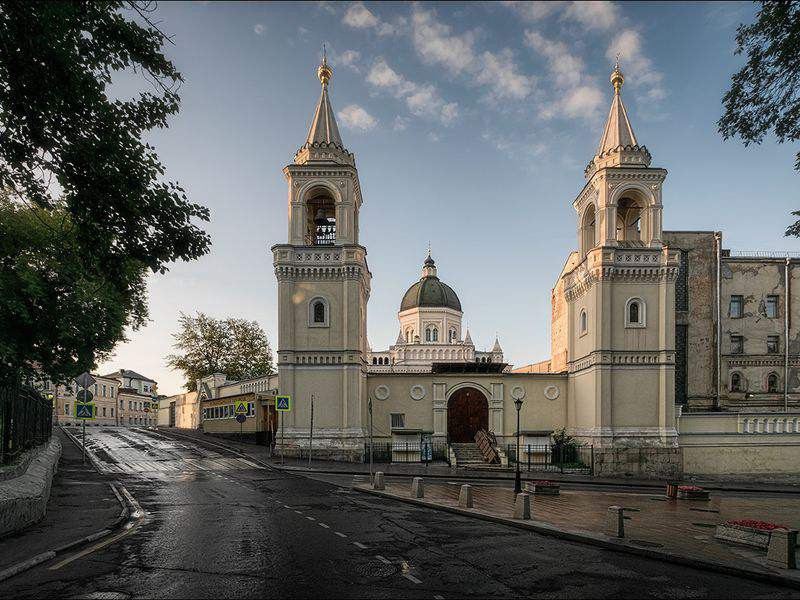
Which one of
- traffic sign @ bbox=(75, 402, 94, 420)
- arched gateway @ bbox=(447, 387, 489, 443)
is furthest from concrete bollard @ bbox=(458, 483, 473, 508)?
arched gateway @ bbox=(447, 387, 489, 443)

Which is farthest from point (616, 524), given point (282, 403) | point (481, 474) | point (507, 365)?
point (507, 365)

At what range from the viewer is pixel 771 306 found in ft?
128

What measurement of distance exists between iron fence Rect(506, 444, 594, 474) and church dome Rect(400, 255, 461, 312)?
47626 millimetres

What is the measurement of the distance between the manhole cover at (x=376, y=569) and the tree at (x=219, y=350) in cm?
5403

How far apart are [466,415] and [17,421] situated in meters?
22.3

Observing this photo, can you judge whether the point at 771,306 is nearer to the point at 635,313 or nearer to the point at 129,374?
the point at 635,313

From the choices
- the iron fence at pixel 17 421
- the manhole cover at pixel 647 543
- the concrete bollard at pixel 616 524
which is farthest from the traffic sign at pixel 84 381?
the manhole cover at pixel 647 543

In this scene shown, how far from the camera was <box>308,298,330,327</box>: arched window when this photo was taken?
3080 centimetres

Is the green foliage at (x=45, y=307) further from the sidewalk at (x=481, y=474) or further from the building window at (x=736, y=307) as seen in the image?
the building window at (x=736, y=307)

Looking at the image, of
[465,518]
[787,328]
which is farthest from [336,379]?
[787,328]

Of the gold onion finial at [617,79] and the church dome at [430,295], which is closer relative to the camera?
the gold onion finial at [617,79]

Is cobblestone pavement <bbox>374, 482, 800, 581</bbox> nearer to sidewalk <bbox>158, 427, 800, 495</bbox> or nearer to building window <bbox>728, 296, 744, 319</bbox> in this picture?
sidewalk <bbox>158, 427, 800, 495</bbox>

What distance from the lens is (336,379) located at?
30.6 m

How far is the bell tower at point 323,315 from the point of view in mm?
30330
